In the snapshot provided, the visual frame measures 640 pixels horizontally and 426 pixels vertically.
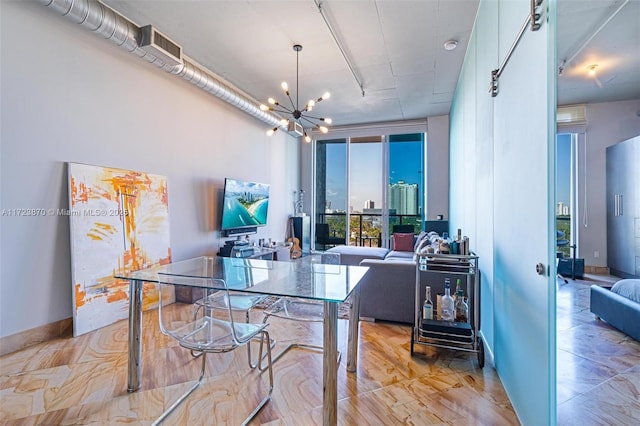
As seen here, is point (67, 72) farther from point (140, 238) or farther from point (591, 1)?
point (591, 1)

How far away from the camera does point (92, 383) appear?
2025 mm

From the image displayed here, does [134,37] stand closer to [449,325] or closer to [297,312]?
[297,312]

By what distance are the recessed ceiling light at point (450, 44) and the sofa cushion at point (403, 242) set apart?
3.24 metres

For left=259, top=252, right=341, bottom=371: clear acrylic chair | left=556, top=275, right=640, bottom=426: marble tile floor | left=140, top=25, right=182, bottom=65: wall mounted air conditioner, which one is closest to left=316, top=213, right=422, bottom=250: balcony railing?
left=556, top=275, right=640, bottom=426: marble tile floor

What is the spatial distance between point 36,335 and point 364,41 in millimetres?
4261

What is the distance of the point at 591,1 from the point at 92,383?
3.54m

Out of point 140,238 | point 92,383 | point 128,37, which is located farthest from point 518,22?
point 140,238


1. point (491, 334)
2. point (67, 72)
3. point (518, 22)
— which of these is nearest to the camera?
point (518, 22)

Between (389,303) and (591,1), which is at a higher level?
(591,1)

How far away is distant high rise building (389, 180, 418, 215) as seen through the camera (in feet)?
22.0

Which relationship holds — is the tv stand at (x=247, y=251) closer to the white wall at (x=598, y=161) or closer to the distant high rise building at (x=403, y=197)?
the distant high rise building at (x=403, y=197)

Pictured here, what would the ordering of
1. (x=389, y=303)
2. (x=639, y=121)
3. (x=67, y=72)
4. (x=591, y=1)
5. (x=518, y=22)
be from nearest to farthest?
(x=591, y=1) < (x=518, y=22) < (x=639, y=121) < (x=67, y=72) < (x=389, y=303)

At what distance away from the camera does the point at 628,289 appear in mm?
2564

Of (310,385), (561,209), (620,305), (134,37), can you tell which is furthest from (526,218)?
(134,37)
